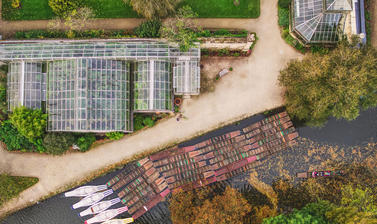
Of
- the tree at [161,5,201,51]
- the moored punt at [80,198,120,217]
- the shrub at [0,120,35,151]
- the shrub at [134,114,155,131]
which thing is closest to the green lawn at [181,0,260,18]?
the tree at [161,5,201,51]

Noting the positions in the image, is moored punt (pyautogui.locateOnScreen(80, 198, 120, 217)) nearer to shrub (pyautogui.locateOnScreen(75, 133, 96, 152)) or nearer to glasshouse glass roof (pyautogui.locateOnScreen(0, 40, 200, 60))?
shrub (pyautogui.locateOnScreen(75, 133, 96, 152))

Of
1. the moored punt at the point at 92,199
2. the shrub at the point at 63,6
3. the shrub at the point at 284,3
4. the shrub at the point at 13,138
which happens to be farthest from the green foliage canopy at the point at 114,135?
the shrub at the point at 284,3

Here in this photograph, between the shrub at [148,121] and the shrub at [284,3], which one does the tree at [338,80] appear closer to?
the shrub at [284,3]

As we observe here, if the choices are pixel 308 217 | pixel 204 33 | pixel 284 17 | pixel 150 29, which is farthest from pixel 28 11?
pixel 308 217

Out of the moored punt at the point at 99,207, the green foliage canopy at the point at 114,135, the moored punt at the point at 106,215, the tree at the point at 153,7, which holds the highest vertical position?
the tree at the point at 153,7

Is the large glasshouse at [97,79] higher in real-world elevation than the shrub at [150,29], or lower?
lower

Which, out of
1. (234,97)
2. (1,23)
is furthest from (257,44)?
(1,23)

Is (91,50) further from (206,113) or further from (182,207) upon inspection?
(182,207)
